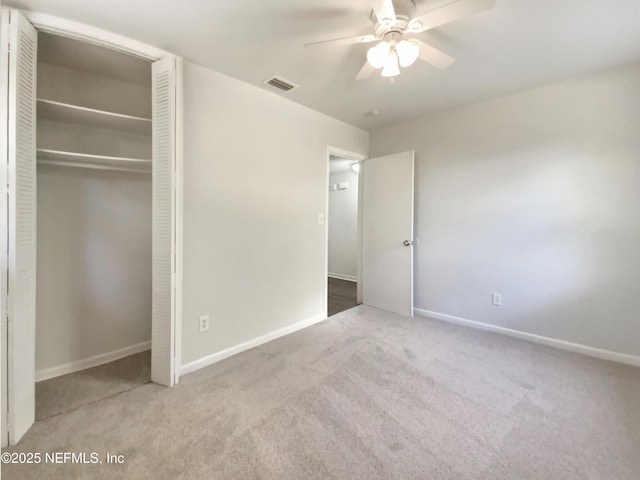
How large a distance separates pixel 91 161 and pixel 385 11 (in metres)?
2.28

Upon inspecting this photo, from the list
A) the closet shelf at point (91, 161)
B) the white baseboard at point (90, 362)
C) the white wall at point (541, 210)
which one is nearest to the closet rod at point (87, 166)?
the closet shelf at point (91, 161)

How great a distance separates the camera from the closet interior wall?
6.69 ft

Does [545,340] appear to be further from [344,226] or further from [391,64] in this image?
[344,226]

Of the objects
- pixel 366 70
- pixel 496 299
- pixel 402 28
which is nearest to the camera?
pixel 402 28

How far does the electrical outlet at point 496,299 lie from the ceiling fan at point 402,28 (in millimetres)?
2318

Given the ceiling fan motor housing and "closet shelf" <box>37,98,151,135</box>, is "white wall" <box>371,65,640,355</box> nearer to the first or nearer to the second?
the ceiling fan motor housing

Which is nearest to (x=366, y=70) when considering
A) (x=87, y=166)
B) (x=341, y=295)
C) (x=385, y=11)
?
(x=385, y=11)

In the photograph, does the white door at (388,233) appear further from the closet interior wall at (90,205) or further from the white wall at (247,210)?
the closet interior wall at (90,205)

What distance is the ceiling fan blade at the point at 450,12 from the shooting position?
1.27m

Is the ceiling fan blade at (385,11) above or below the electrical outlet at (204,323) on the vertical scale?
above

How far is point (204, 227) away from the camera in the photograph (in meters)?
2.26

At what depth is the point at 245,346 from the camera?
256 centimetres

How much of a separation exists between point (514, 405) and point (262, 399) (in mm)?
1636

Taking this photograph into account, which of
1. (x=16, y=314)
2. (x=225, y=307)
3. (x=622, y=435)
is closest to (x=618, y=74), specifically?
(x=622, y=435)
